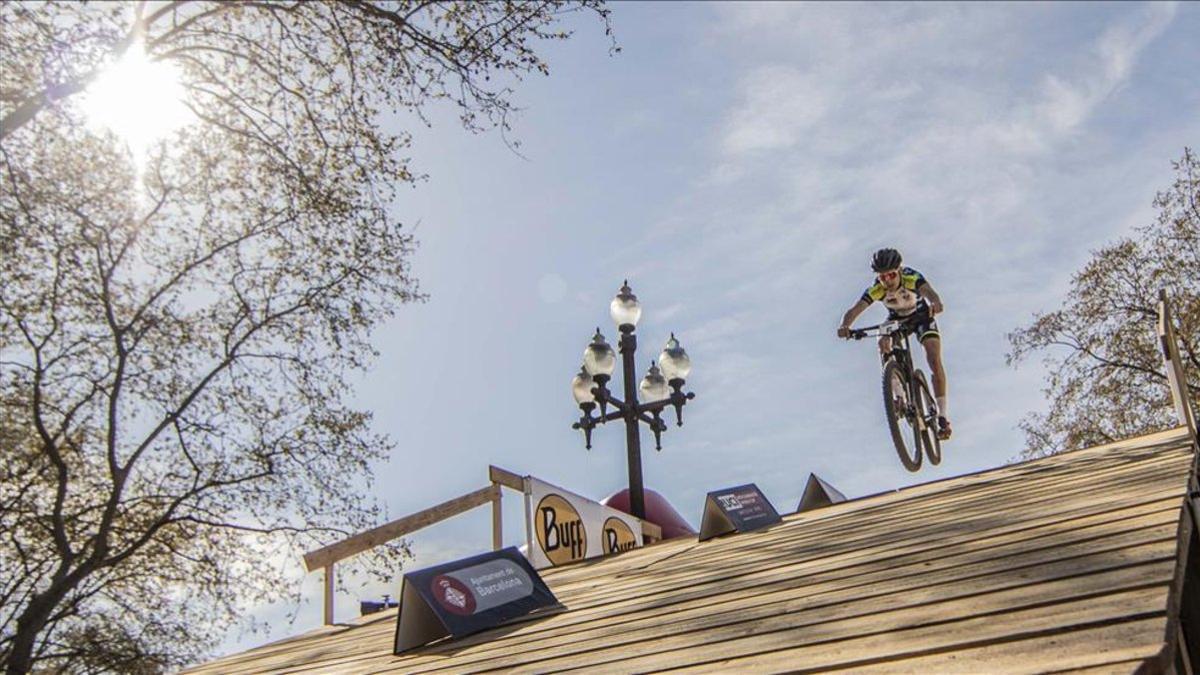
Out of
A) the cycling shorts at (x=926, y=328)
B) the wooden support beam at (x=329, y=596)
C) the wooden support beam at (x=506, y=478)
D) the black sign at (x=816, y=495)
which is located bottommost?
the wooden support beam at (x=329, y=596)

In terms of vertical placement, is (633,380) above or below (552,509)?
above

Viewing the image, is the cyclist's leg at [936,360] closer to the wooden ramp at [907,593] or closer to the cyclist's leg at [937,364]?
the cyclist's leg at [937,364]

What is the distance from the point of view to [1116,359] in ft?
80.0

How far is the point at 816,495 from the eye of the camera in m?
10.2

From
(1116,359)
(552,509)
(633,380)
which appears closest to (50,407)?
(633,380)

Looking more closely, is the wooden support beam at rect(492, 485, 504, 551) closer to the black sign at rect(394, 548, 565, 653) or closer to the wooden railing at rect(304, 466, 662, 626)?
the wooden railing at rect(304, 466, 662, 626)

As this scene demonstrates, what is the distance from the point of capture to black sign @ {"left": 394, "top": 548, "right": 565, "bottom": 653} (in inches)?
264

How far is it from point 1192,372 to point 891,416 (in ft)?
54.9

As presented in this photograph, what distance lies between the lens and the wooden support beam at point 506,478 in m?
11.0

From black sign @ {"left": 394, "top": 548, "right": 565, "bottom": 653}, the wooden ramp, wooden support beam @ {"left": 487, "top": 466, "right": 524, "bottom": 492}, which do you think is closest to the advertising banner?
wooden support beam @ {"left": 487, "top": 466, "right": 524, "bottom": 492}

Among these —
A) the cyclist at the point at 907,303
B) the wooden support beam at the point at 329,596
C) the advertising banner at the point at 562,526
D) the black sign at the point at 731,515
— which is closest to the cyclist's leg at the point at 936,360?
the cyclist at the point at 907,303

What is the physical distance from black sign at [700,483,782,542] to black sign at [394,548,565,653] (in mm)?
2070

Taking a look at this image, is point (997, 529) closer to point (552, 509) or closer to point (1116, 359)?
point (552, 509)

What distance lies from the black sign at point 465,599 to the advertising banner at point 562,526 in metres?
3.33
